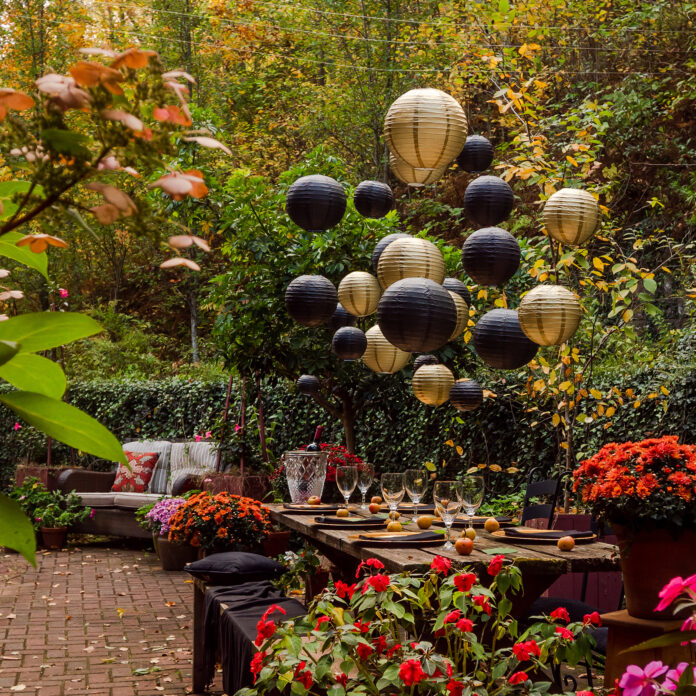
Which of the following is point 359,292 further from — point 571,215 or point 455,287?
point 571,215

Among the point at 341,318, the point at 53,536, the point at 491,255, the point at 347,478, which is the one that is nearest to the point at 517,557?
the point at 347,478

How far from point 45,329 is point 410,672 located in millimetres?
1394

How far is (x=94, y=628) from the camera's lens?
558 cm

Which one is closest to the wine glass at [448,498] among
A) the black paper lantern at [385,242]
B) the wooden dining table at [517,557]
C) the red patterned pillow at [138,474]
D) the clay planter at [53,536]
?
the wooden dining table at [517,557]

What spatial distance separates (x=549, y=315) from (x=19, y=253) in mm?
3769

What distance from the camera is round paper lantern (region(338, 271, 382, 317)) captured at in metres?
5.54

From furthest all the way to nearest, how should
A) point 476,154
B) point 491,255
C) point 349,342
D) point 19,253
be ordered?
point 349,342 < point 476,154 < point 491,255 < point 19,253

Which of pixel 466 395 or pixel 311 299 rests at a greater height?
pixel 311 299

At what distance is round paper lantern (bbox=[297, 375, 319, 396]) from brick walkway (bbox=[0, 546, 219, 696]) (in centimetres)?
193

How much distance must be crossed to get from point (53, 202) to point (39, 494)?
9279 mm

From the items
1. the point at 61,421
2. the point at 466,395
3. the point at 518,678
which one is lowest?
the point at 518,678

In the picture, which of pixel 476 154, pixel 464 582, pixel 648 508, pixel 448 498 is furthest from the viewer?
pixel 476 154

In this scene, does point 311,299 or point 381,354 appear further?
point 381,354

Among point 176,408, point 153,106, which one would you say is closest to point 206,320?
point 176,408
